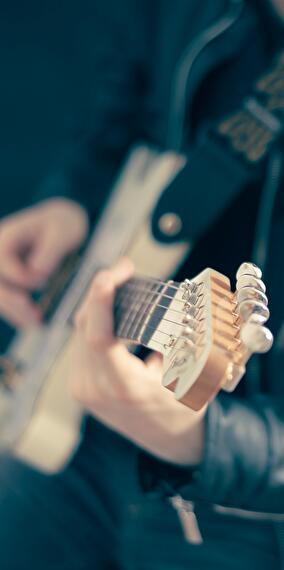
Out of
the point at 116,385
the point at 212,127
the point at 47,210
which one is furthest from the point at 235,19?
the point at 116,385

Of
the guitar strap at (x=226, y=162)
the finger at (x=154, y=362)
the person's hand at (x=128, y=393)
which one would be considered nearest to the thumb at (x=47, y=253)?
the guitar strap at (x=226, y=162)

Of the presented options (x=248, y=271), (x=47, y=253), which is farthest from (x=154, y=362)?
(x=47, y=253)

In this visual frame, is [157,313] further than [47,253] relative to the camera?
No

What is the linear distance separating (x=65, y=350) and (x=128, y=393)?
0.93 ft

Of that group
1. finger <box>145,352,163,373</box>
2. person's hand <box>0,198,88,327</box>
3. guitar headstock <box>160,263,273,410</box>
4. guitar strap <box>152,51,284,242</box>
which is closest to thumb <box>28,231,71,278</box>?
person's hand <box>0,198,88,327</box>

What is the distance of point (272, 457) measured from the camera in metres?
0.52

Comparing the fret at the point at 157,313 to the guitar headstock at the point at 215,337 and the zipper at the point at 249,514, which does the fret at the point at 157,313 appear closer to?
the guitar headstock at the point at 215,337

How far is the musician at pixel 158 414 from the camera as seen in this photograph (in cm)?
53

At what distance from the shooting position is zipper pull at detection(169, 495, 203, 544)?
0.60m

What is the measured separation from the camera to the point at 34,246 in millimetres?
938

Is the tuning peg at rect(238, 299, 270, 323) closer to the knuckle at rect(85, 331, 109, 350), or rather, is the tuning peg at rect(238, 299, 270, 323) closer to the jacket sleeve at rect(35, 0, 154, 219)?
the knuckle at rect(85, 331, 109, 350)

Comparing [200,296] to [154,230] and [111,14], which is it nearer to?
[154,230]

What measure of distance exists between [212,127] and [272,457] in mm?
425

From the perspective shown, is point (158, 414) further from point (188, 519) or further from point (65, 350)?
point (65, 350)
